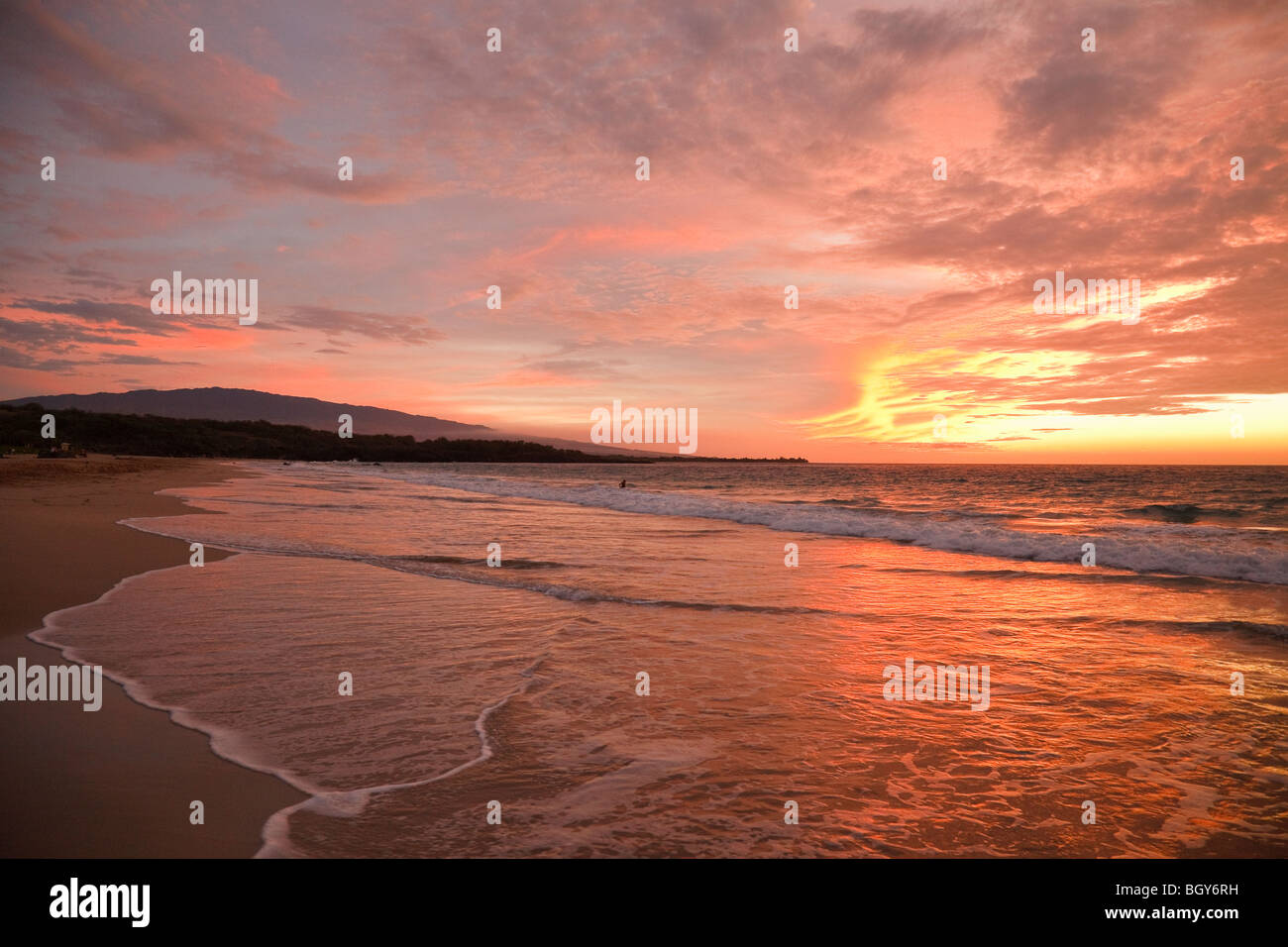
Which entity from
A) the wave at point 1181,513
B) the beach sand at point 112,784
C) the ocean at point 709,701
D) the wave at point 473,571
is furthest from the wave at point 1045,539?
the beach sand at point 112,784

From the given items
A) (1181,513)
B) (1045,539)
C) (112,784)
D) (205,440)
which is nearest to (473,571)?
(112,784)

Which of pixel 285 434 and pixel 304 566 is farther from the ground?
pixel 285 434

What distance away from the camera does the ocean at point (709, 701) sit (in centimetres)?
390

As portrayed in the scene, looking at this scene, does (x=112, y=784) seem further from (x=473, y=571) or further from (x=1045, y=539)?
(x=1045, y=539)

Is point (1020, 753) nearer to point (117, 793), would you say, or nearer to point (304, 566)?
point (117, 793)

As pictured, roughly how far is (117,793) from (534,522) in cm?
2064

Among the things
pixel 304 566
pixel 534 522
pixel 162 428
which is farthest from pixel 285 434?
pixel 304 566

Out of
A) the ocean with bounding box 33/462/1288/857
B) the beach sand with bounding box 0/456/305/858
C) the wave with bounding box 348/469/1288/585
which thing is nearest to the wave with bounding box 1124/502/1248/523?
the wave with bounding box 348/469/1288/585

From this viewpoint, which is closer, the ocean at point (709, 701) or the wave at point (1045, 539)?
the ocean at point (709, 701)

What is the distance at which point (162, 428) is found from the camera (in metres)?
118

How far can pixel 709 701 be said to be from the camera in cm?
605

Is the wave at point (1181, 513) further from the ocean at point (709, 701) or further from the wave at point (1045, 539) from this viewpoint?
the ocean at point (709, 701)
